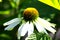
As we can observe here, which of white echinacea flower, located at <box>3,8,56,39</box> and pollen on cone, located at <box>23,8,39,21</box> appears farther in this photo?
pollen on cone, located at <box>23,8,39,21</box>

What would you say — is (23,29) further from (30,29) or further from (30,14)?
(30,14)

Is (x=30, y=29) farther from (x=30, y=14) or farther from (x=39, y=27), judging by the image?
(x=30, y=14)

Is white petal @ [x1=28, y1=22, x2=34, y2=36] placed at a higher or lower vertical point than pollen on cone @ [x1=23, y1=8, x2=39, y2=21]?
lower

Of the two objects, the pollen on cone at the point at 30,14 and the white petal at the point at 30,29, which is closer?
the white petal at the point at 30,29

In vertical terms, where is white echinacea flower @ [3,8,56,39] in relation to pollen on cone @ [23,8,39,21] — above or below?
below

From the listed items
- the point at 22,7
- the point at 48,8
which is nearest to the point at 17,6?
the point at 22,7

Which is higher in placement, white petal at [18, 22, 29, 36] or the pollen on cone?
the pollen on cone

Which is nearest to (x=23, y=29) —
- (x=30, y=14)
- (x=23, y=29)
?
(x=23, y=29)

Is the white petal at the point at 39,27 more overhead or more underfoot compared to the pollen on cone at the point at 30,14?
more underfoot

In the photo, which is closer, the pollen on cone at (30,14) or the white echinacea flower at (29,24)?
the white echinacea flower at (29,24)

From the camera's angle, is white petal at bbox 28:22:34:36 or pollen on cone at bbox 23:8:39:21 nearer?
white petal at bbox 28:22:34:36

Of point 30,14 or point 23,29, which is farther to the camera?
point 30,14

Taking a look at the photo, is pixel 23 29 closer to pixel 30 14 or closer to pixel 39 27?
pixel 39 27
